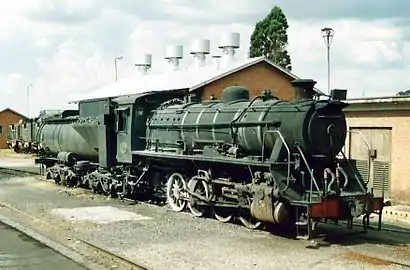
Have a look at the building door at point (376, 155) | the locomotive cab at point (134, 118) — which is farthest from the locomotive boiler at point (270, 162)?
the building door at point (376, 155)

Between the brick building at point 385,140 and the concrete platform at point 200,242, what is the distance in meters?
5.99

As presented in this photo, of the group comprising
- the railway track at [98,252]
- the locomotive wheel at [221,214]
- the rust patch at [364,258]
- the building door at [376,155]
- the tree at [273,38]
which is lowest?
the railway track at [98,252]

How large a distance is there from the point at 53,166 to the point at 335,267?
1943 centimetres

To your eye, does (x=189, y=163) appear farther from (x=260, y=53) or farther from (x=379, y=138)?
(x=260, y=53)

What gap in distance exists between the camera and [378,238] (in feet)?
42.3

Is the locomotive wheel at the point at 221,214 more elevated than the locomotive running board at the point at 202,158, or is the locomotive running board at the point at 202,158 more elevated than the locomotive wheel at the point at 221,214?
the locomotive running board at the point at 202,158

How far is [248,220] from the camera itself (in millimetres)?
14109

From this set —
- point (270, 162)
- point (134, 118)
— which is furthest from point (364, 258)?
point (134, 118)

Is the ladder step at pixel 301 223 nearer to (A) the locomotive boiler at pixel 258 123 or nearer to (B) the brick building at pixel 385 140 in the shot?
(A) the locomotive boiler at pixel 258 123

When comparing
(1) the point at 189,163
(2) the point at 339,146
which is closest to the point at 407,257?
(2) the point at 339,146

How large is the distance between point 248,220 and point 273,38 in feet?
133

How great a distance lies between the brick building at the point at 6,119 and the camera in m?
76.4

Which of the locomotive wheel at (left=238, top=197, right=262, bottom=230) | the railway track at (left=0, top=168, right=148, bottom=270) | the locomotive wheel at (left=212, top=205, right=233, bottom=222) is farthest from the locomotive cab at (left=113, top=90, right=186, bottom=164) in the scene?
the locomotive wheel at (left=238, top=197, right=262, bottom=230)

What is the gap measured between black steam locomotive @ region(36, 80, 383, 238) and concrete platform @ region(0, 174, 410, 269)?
590 millimetres
